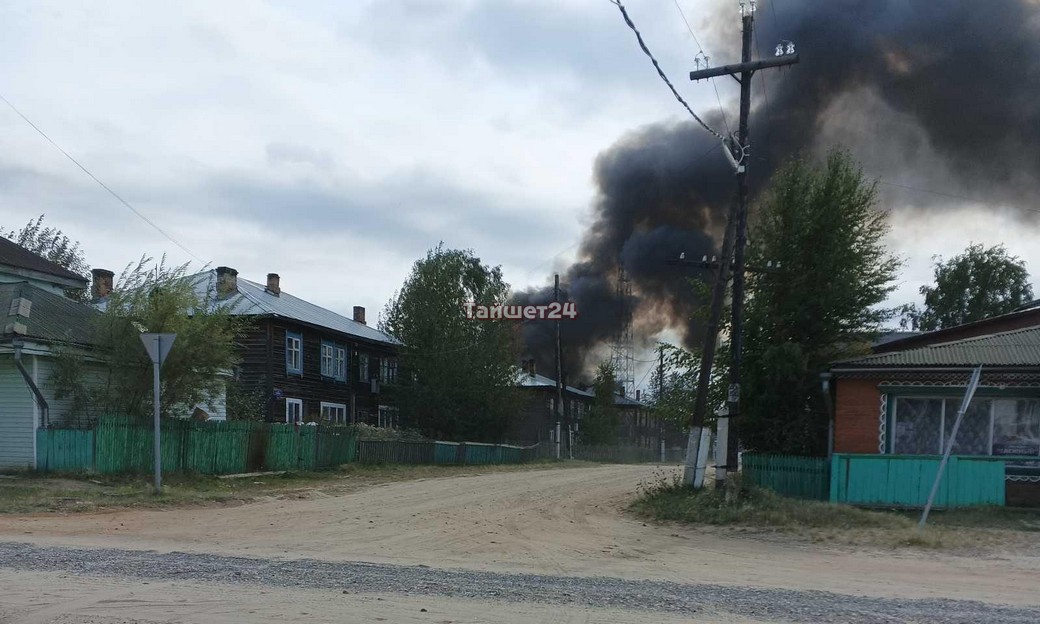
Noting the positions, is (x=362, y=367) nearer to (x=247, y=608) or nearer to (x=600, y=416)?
(x=600, y=416)

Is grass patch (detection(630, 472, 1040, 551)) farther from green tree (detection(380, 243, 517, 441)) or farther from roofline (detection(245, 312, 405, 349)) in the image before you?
green tree (detection(380, 243, 517, 441))

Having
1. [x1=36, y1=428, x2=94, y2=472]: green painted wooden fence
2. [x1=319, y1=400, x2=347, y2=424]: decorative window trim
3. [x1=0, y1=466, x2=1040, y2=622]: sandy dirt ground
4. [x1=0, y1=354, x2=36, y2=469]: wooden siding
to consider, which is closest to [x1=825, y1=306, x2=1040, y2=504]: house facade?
[x1=0, y1=466, x2=1040, y2=622]: sandy dirt ground

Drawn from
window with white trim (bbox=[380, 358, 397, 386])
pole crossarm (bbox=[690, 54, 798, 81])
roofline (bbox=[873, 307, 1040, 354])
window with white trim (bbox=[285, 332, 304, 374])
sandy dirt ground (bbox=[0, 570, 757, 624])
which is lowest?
sandy dirt ground (bbox=[0, 570, 757, 624])

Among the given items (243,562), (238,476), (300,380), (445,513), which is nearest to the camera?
(243,562)

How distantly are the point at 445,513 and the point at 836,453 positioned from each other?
767 cm

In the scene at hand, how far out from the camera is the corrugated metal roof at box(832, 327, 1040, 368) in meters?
17.6

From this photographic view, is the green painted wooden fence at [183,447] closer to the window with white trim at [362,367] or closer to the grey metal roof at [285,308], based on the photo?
the grey metal roof at [285,308]

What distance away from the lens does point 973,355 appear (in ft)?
59.6

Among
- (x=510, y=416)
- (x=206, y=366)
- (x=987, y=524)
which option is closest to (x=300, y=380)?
(x=510, y=416)

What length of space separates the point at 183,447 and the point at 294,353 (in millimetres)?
15728

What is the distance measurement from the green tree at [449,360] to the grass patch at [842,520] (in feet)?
86.8

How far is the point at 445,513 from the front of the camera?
16.4 m

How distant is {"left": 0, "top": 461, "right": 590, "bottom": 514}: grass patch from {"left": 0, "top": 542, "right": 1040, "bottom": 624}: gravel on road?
18.0 ft

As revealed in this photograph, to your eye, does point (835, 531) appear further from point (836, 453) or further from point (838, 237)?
point (838, 237)
